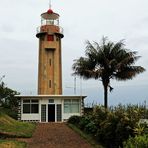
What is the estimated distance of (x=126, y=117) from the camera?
56.2 feet

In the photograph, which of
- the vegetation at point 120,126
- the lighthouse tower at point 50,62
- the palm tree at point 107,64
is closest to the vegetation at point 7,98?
the lighthouse tower at point 50,62

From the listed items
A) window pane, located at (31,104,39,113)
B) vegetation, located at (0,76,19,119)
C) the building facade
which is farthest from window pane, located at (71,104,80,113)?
vegetation, located at (0,76,19,119)

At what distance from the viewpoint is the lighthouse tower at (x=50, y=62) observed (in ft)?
143

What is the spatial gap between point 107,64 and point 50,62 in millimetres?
9831

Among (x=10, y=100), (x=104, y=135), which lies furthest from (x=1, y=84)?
(x=104, y=135)

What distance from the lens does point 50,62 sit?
143 ft

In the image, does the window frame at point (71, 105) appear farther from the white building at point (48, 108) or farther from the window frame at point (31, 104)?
the window frame at point (31, 104)

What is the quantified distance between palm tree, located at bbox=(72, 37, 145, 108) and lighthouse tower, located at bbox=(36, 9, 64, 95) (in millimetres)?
7086

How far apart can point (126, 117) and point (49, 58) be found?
89.4 feet

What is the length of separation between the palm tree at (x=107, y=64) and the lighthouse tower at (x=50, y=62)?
23.2 feet

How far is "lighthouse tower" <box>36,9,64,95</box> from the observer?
4356cm

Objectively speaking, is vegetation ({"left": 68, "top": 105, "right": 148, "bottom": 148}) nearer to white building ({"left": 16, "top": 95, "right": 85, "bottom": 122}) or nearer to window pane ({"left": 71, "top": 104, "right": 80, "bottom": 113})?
white building ({"left": 16, "top": 95, "right": 85, "bottom": 122})

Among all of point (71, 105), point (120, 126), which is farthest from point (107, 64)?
point (120, 126)

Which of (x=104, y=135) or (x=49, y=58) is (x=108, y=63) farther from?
(x=104, y=135)
